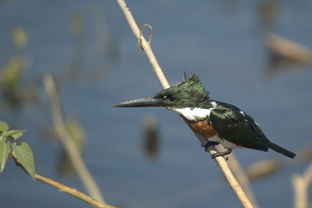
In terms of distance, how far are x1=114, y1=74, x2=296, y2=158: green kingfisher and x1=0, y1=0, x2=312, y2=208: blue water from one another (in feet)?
10.5

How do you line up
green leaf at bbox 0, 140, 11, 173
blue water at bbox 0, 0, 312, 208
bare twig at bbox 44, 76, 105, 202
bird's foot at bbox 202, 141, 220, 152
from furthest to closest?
blue water at bbox 0, 0, 312, 208, bare twig at bbox 44, 76, 105, 202, bird's foot at bbox 202, 141, 220, 152, green leaf at bbox 0, 140, 11, 173

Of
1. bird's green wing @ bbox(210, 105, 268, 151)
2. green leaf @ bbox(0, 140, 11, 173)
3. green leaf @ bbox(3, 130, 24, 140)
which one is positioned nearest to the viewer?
green leaf @ bbox(0, 140, 11, 173)

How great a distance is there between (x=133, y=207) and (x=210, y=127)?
3405 millimetres

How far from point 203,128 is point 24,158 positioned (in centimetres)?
121

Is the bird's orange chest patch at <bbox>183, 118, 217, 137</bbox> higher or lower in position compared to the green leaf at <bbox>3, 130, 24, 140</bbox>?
higher

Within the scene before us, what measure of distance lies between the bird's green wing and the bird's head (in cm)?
12

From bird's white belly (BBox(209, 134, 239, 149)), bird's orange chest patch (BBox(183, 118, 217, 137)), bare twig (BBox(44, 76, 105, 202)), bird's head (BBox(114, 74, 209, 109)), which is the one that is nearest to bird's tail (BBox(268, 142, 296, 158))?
bird's white belly (BBox(209, 134, 239, 149))

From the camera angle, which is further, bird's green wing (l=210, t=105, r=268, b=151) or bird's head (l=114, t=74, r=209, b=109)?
bird's green wing (l=210, t=105, r=268, b=151)

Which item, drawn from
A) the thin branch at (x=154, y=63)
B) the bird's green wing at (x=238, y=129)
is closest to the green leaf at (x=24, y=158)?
the thin branch at (x=154, y=63)

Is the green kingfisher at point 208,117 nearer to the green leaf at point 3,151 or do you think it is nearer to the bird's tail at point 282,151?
the bird's tail at point 282,151

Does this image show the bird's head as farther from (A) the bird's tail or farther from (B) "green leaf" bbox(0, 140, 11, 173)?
(B) "green leaf" bbox(0, 140, 11, 173)

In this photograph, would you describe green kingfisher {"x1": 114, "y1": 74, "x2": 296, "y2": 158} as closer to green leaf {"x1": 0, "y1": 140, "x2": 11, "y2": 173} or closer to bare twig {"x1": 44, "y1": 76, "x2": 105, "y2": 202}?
green leaf {"x1": 0, "y1": 140, "x2": 11, "y2": 173}

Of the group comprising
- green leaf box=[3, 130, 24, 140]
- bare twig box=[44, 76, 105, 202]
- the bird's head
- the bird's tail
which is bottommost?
the bird's tail

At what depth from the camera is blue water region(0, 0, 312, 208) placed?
7629 mm
